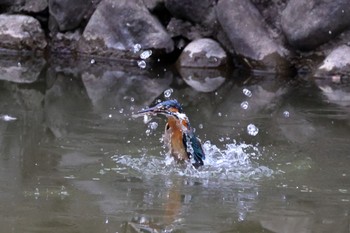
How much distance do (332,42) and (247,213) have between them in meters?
6.47

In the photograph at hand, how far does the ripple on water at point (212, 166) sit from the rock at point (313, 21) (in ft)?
15.8

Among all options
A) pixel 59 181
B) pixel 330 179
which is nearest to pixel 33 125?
pixel 59 181

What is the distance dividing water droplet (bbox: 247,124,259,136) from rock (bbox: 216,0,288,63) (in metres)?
3.99

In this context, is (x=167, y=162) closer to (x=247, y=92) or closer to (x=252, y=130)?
(x=252, y=130)

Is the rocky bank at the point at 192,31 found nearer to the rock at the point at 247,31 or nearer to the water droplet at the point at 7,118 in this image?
the rock at the point at 247,31

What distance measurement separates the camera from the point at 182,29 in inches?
416

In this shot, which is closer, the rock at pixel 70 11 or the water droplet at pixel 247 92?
the water droplet at pixel 247 92

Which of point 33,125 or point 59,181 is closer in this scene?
point 59,181

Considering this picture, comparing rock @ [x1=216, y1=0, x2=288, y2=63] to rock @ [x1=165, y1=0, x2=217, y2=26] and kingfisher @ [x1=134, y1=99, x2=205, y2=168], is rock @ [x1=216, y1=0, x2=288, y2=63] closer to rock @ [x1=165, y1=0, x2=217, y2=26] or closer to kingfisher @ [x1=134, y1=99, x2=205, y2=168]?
rock @ [x1=165, y1=0, x2=217, y2=26]

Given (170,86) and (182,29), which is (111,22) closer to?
(182,29)

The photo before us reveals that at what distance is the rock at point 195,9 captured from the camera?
1024cm

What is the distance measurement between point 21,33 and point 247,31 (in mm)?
3531

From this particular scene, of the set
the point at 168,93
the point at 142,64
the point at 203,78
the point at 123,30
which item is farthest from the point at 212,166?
the point at 123,30

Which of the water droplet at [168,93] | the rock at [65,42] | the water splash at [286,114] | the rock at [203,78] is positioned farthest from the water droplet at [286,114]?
the rock at [65,42]
